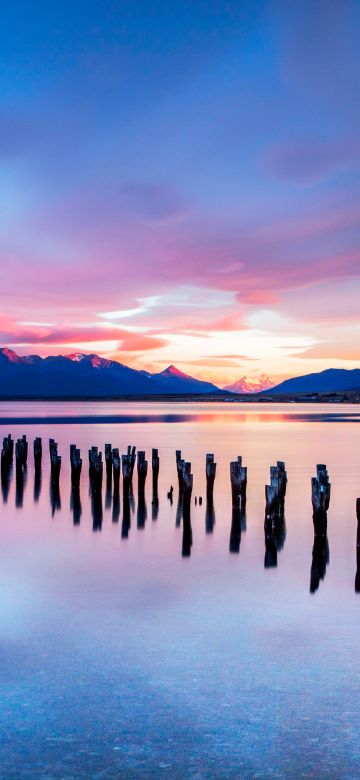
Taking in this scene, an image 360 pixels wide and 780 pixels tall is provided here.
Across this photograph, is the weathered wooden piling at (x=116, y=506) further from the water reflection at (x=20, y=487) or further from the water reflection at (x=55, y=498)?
the water reflection at (x=20, y=487)

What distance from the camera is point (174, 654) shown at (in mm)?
9094

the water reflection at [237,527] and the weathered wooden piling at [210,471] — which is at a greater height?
the weathered wooden piling at [210,471]

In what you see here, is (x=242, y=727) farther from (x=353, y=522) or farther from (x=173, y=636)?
(x=353, y=522)

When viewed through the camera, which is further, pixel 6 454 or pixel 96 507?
pixel 6 454

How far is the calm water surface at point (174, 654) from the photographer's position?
648 centimetres

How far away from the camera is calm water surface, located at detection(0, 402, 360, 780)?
6.48 m

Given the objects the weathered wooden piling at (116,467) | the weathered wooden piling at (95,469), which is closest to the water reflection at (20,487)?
the weathered wooden piling at (95,469)

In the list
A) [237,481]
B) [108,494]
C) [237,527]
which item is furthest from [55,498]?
[237,527]

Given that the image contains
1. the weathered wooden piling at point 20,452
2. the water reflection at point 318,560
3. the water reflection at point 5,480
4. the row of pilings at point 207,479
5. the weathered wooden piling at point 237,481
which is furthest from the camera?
the weathered wooden piling at point 20,452

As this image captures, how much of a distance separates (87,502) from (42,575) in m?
10.0

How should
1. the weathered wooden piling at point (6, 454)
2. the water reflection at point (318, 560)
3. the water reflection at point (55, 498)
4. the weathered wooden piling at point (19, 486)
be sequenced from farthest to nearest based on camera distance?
the weathered wooden piling at point (6, 454) → the weathered wooden piling at point (19, 486) → the water reflection at point (55, 498) → the water reflection at point (318, 560)

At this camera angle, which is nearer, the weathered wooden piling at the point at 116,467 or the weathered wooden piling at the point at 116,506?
the weathered wooden piling at the point at 116,506

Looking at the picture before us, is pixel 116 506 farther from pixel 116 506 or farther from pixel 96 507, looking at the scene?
pixel 96 507

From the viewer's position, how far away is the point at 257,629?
10.3m
